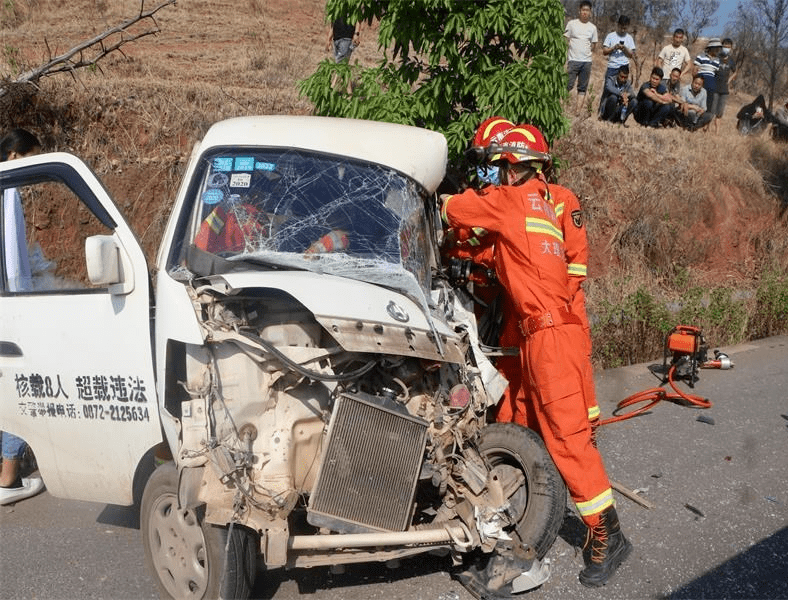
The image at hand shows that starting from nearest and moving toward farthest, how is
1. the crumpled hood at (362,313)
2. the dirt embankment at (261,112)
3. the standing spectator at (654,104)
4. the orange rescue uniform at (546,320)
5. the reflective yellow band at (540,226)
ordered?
1. the crumpled hood at (362,313)
2. the orange rescue uniform at (546,320)
3. the reflective yellow band at (540,226)
4. the dirt embankment at (261,112)
5. the standing spectator at (654,104)

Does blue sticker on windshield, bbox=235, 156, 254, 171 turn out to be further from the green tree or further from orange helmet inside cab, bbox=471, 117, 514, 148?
the green tree

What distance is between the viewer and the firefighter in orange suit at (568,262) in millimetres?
4793

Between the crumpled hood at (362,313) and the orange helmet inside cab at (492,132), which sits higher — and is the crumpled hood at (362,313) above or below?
below

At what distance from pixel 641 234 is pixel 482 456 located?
7.41m

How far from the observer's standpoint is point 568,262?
491cm

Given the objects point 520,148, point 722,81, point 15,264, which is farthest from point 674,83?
point 15,264

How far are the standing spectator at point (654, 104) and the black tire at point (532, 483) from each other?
10.9 metres

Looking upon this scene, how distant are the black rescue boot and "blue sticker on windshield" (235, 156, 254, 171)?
8.48 ft

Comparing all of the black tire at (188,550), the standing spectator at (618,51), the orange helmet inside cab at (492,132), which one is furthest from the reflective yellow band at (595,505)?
the standing spectator at (618,51)

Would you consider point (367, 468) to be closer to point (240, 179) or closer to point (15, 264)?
point (240, 179)

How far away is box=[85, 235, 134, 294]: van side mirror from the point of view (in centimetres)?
381

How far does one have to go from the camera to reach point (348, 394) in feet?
11.6

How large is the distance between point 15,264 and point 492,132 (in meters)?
2.97

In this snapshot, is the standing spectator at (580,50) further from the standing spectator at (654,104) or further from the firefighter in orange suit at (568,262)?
the firefighter in orange suit at (568,262)
